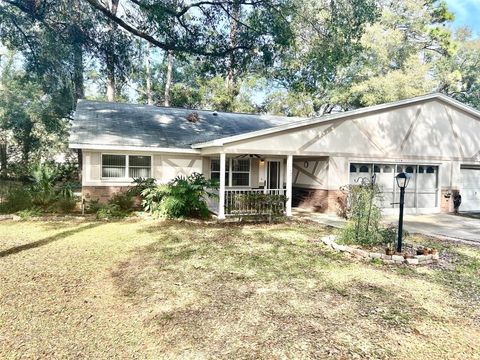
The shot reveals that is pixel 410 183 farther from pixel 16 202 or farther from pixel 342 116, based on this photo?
pixel 16 202

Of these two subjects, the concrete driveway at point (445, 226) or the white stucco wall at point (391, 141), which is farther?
the white stucco wall at point (391, 141)

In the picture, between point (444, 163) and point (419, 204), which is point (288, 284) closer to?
point (419, 204)

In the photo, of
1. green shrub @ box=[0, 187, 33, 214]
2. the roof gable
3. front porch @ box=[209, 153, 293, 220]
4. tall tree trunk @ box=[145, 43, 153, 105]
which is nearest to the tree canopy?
tall tree trunk @ box=[145, 43, 153, 105]

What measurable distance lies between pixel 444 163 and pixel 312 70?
7218 millimetres

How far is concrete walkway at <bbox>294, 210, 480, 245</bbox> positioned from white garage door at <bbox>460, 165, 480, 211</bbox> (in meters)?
2.28

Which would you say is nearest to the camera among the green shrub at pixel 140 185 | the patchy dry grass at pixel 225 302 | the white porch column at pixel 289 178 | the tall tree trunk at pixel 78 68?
the patchy dry grass at pixel 225 302

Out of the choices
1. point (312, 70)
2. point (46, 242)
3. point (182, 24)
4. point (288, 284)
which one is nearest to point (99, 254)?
point (46, 242)

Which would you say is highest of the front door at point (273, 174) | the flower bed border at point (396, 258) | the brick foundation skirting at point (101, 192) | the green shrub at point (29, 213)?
the front door at point (273, 174)

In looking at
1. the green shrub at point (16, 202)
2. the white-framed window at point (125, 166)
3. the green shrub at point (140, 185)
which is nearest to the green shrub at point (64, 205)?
the green shrub at point (16, 202)

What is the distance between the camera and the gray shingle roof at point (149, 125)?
496 inches

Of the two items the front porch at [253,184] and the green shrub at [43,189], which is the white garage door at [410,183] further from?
the green shrub at [43,189]

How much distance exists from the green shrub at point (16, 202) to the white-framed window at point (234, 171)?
691 centimetres

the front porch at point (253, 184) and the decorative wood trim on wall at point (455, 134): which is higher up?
the decorative wood trim on wall at point (455, 134)

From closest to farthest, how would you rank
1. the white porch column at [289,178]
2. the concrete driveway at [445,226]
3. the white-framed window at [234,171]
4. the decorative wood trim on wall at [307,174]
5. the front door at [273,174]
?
the concrete driveway at [445,226] < the white porch column at [289,178] < the decorative wood trim on wall at [307,174] < the white-framed window at [234,171] < the front door at [273,174]
